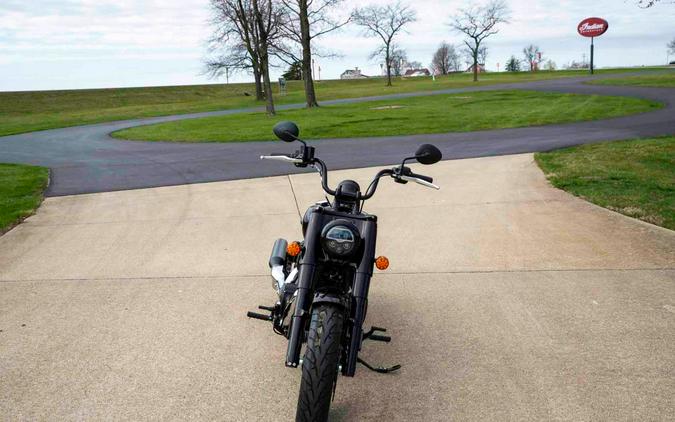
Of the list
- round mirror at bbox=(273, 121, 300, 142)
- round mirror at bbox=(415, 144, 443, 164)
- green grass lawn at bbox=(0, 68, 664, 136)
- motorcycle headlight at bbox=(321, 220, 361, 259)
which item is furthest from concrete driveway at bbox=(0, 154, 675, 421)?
green grass lawn at bbox=(0, 68, 664, 136)

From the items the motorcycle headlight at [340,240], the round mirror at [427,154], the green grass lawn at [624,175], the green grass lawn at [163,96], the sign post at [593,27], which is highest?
the sign post at [593,27]

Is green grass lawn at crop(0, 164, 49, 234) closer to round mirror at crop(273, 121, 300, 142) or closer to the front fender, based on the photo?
round mirror at crop(273, 121, 300, 142)

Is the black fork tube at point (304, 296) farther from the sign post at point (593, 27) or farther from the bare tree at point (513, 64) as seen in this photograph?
the bare tree at point (513, 64)

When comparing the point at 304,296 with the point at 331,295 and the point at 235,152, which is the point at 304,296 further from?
the point at 235,152

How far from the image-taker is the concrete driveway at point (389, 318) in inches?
138

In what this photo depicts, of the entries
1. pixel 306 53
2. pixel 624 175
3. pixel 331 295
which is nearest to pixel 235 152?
pixel 624 175

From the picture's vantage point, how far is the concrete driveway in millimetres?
3494

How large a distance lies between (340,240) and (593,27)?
66305mm

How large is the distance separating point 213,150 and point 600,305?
13166 millimetres

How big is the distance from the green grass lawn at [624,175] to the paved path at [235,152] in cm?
149

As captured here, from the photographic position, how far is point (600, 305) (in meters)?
4.75

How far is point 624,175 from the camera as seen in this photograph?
9.76 metres

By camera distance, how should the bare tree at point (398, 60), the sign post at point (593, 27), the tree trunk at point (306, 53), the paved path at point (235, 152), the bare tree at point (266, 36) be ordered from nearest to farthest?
the paved path at point (235, 152) → the bare tree at point (266, 36) → the tree trunk at point (306, 53) → the sign post at point (593, 27) → the bare tree at point (398, 60)

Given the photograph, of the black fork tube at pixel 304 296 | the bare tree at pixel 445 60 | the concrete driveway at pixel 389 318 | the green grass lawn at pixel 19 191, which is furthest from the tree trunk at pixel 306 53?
the bare tree at pixel 445 60
